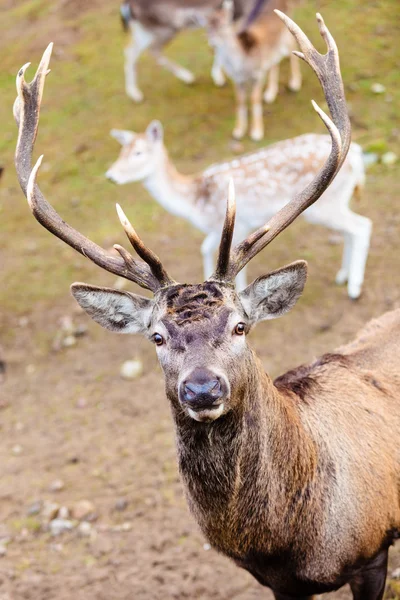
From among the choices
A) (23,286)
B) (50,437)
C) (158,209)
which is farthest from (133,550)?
(158,209)

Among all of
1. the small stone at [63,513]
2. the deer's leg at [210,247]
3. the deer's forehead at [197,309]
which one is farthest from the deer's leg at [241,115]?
the deer's forehead at [197,309]

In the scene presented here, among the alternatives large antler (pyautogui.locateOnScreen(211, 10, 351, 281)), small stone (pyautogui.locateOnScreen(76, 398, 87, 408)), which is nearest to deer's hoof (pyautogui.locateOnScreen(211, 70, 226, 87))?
small stone (pyautogui.locateOnScreen(76, 398, 87, 408))

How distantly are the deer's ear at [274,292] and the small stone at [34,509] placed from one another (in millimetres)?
2458

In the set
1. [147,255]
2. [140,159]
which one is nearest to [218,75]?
[140,159]

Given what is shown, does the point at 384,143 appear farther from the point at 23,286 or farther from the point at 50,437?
the point at 50,437

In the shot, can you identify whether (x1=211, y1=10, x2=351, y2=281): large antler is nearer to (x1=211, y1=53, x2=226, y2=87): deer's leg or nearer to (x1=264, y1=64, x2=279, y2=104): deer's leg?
(x1=264, y1=64, x2=279, y2=104): deer's leg

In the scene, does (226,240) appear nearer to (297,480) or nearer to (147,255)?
(147,255)

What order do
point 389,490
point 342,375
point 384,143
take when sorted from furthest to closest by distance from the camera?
1. point 384,143
2. point 342,375
3. point 389,490

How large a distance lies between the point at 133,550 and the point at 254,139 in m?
5.98

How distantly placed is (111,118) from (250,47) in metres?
2.53

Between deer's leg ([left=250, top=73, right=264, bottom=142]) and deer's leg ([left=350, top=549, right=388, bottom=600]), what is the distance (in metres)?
6.65

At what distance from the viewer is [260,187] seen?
609cm

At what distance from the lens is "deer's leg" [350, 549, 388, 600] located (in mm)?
3047

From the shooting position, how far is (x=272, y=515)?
2.81 meters
